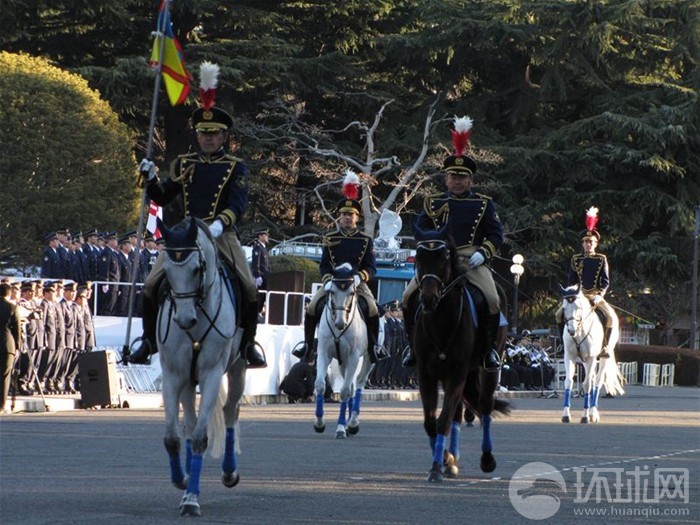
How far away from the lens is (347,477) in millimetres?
14305

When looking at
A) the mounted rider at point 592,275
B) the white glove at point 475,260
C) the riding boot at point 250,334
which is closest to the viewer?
the riding boot at point 250,334

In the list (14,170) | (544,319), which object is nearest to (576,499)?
(14,170)

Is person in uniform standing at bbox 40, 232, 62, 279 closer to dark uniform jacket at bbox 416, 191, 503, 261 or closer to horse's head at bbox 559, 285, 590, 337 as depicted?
A: horse's head at bbox 559, 285, 590, 337

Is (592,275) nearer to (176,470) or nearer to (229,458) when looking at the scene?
(229,458)

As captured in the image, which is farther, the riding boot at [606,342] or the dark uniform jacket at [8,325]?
the riding boot at [606,342]

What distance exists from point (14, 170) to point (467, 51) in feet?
77.2

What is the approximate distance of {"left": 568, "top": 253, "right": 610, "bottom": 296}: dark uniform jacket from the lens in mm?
29062

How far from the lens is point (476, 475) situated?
14.9 m

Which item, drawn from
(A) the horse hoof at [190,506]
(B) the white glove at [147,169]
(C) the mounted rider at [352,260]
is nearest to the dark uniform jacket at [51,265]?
(C) the mounted rider at [352,260]

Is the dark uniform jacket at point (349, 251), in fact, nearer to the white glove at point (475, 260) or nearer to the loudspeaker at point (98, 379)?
the loudspeaker at point (98, 379)

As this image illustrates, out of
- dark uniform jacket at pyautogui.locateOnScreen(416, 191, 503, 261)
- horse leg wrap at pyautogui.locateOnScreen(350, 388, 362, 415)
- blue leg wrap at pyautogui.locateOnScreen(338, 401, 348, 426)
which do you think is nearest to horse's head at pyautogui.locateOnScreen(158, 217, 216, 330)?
dark uniform jacket at pyautogui.locateOnScreen(416, 191, 503, 261)

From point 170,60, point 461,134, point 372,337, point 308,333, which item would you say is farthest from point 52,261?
point 461,134

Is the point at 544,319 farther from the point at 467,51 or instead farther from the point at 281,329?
the point at 281,329

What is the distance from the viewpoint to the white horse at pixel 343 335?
22.1 meters
